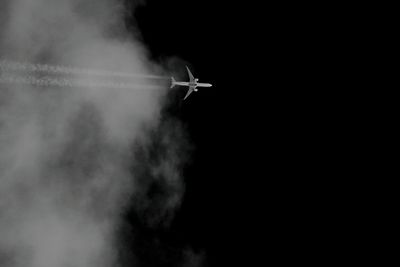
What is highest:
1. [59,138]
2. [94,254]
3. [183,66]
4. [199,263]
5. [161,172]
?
[183,66]

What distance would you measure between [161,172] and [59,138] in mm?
16829

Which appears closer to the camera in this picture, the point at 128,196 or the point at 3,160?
the point at 3,160

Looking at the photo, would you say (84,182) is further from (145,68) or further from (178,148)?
(145,68)

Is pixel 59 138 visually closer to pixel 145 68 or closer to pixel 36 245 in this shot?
pixel 145 68

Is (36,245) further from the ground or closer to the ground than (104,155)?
closer to the ground

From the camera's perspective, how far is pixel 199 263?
207ft

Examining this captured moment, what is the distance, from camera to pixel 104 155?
60625 mm

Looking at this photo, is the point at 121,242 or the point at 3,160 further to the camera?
the point at 121,242

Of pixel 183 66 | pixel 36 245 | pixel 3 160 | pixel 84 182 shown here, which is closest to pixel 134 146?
pixel 84 182

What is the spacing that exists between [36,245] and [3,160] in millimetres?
18140

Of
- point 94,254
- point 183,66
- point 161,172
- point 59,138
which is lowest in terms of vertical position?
point 94,254

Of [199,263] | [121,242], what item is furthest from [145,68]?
[199,263]

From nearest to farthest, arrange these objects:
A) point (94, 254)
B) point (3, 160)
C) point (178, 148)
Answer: point (3, 160), point (178, 148), point (94, 254)

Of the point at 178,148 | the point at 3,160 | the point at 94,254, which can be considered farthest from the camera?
the point at 94,254
